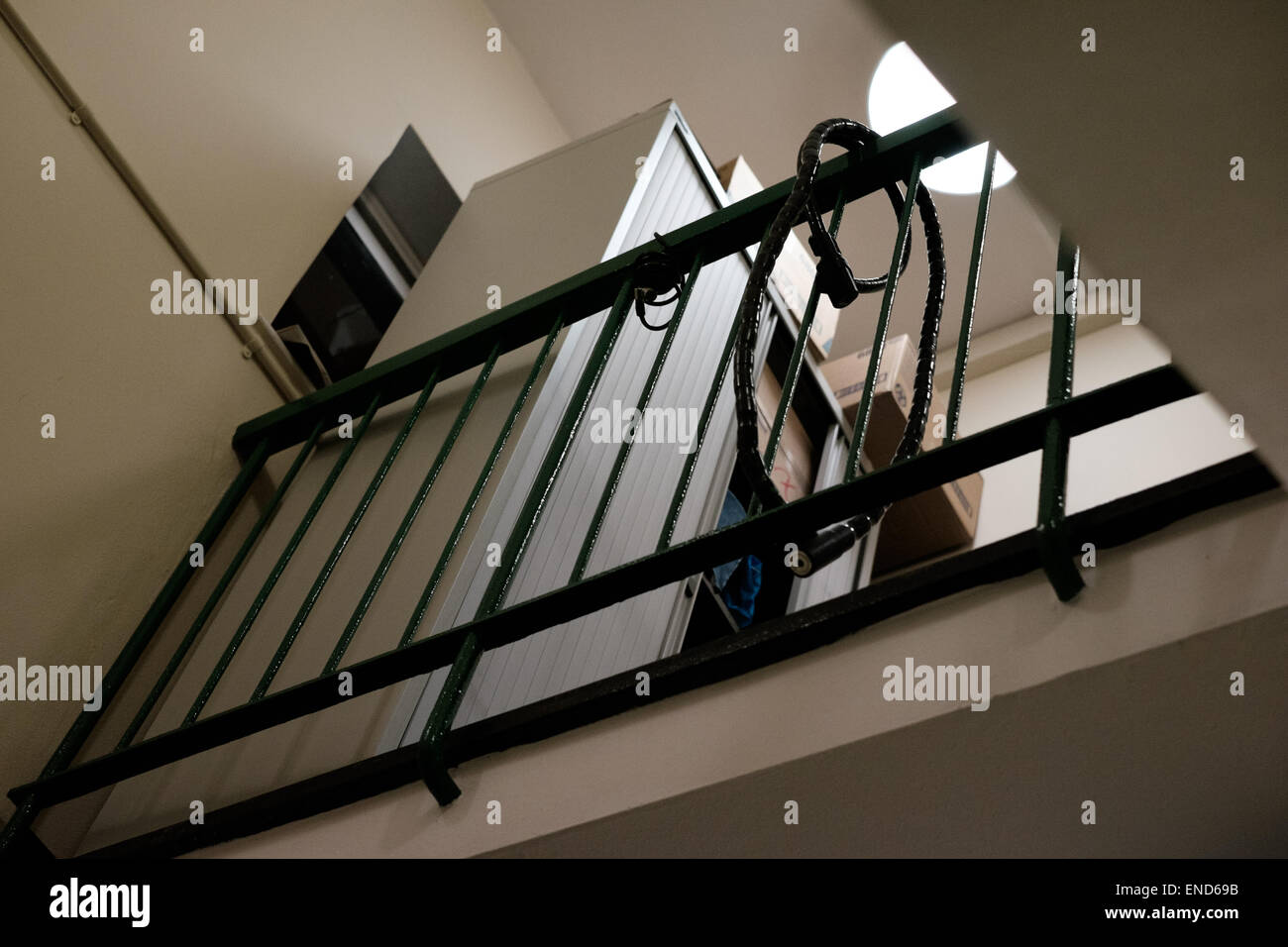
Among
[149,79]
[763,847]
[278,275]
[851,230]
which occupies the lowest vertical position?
[763,847]

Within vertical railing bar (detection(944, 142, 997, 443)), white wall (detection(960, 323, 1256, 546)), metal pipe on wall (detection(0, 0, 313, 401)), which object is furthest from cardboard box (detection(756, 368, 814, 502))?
vertical railing bar (detection(944, 142, 997, 443))

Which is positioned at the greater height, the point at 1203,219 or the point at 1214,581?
the point at 1203,219

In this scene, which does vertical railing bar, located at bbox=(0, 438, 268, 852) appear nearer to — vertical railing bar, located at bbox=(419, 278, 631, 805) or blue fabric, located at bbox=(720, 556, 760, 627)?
vertical railing bar, located at bbox=(419, 278, 631, 805)

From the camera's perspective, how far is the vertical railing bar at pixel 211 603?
191 centimetres

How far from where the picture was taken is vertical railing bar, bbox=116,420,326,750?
191 cm

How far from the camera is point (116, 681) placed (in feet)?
7.00

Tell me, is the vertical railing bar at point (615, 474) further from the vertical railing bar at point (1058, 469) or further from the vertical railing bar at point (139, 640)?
the vertical railing bar at point (139, 640)

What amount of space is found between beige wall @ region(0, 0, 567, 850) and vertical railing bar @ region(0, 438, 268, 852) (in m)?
0.05

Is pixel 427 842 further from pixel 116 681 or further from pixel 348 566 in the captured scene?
pixel 116 681

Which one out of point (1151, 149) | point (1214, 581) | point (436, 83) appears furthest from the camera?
point (436, 83)

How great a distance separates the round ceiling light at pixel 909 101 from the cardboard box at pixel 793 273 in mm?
707

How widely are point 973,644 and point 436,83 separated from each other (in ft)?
11.5

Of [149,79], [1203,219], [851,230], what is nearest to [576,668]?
[1203,219]

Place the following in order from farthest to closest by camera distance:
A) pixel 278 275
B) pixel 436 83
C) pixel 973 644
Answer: pixel 436 83 < pixel 278 275 < pixel 973 644
